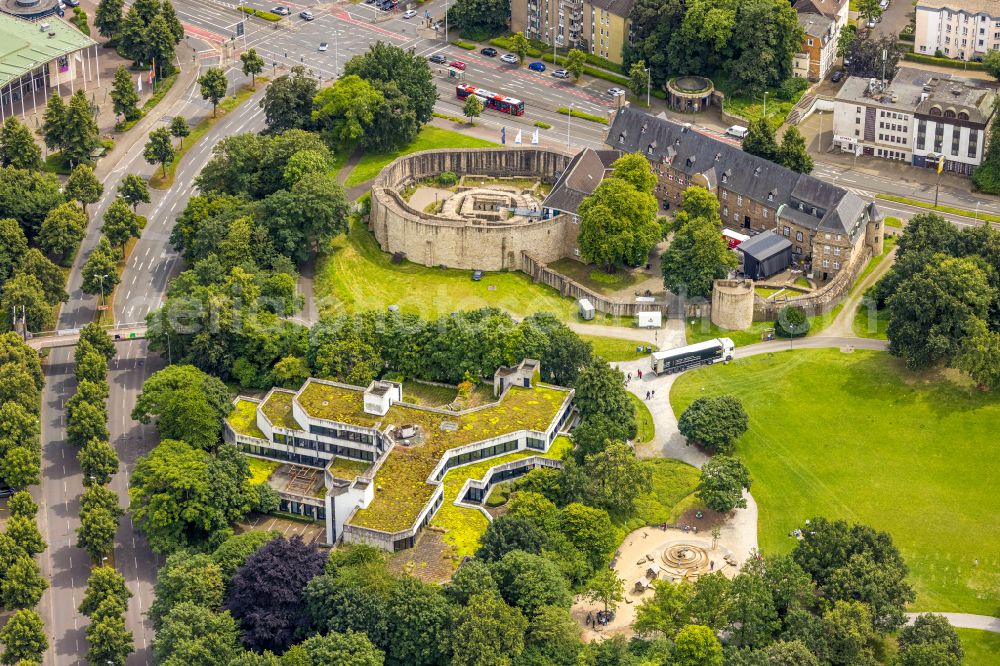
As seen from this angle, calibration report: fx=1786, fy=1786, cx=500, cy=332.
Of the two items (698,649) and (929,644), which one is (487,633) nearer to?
(698,649)

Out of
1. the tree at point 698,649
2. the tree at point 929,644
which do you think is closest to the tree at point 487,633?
the tree at point 698,649

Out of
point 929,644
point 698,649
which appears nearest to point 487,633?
point 698,649

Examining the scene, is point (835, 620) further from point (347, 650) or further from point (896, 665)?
point (347, 650)

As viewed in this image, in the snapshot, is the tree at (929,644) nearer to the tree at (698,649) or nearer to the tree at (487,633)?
the tree at (698,649)

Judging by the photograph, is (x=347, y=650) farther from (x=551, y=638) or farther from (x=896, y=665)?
(x=896, y=665)

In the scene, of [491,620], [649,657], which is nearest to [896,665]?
[649,657]

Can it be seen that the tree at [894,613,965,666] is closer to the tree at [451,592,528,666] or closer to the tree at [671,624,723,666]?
the tree at [671,624,723,666]
